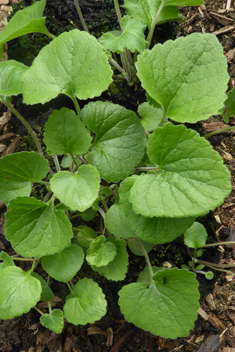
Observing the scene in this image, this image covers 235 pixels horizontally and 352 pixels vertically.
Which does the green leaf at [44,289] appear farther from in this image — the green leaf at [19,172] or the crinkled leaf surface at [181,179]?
the crinkled leaf surface at [181,179]

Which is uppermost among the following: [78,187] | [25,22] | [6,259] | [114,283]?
[25,22]

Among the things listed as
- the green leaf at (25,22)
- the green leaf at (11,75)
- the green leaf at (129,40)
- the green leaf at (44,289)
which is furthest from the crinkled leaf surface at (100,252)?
the green leaf at (25,22)

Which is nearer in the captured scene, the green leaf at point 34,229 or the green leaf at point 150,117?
the green leaf at point 34,229

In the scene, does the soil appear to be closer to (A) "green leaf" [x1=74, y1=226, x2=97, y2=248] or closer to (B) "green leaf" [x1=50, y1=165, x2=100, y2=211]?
(A) "green leaf" [x1=74, y1=226, x2=97, y2=248]

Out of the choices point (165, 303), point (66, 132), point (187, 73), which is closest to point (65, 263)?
point (165, 303)

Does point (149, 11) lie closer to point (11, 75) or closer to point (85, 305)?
point (11, 75)

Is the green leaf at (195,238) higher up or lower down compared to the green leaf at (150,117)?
lower down
